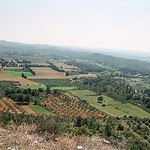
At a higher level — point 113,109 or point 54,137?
point 54,137

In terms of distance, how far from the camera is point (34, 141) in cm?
840

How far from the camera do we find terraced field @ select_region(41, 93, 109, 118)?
4900 centimetres

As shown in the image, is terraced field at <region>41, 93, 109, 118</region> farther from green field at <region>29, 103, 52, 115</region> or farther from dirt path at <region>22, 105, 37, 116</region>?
dirt path at <region>22, 105, 37, 116</region>

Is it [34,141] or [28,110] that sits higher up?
[34,141]

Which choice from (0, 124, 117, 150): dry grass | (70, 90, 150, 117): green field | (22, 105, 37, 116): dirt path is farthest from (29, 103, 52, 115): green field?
(0, 124, 117, 150): dry grass

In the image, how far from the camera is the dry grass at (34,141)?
25.8 ft

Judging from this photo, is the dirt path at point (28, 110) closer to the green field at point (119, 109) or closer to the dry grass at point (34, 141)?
the green field at point (119, 109)

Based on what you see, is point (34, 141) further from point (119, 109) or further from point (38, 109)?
point (119, 109)

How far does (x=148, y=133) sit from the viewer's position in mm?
35312

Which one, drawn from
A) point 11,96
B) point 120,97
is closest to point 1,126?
point 11,96

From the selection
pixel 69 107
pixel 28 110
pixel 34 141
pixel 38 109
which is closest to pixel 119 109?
pixel 69 107

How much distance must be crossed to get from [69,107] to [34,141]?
46262 mm

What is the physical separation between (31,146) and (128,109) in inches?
2254

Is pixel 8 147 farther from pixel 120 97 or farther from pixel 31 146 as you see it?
pixel 120 97
